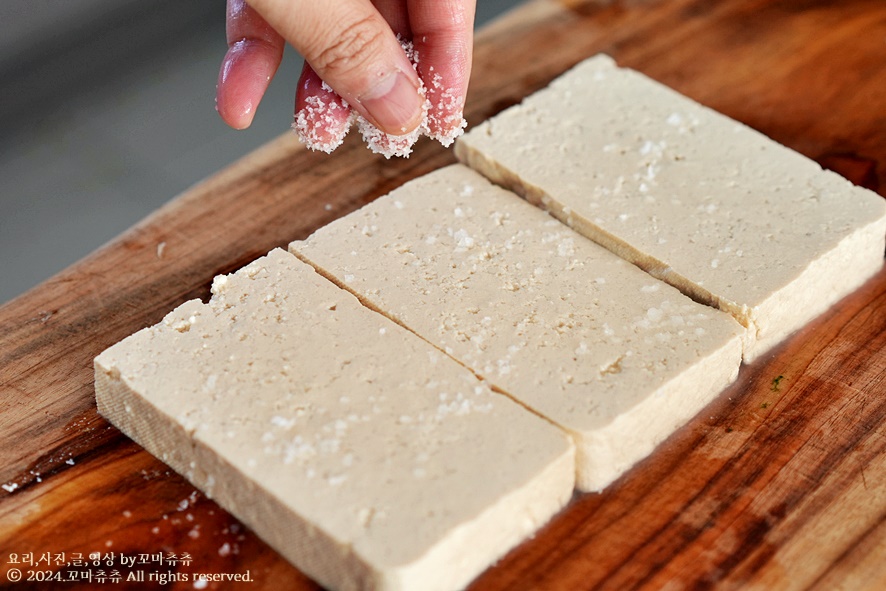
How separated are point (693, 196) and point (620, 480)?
876 millimetres

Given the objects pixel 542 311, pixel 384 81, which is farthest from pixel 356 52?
pixel 542 311

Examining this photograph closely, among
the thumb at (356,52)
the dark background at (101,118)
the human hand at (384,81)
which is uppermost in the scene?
the thumb at (356,52)

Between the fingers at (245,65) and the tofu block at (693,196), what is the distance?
61cm

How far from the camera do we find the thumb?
2236 millimetres

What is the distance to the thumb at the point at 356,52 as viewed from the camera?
224 cm

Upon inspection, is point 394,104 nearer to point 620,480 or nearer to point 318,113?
point 318,113

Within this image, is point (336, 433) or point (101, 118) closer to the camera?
point (336, 433)

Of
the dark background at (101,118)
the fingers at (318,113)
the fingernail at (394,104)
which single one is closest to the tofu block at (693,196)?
the fingers at (318,113)

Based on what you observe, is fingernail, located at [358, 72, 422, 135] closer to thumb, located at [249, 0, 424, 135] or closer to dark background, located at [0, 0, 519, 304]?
thumb, located at [249, 0, 424, 135]

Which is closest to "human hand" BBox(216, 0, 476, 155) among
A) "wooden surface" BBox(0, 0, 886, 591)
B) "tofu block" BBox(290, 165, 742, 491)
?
"tofu block" BBox(290, 165, 742, 491)

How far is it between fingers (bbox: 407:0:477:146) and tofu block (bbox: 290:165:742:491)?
26 centimetres

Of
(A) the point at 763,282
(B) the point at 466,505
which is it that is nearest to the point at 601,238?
(A) the point at 763,282

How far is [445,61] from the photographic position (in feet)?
9.00

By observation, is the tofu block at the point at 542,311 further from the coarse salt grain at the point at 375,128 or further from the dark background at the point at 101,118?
the dark background at the point at 101,118
